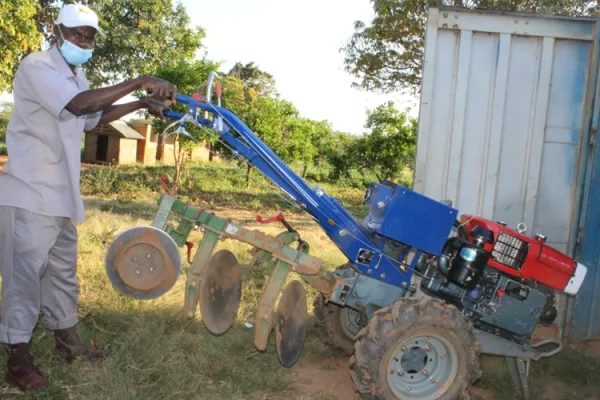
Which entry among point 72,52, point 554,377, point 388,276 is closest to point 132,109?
point 72,52

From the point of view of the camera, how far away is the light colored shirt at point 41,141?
346cm

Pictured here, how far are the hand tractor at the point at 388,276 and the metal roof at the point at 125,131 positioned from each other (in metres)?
24.6

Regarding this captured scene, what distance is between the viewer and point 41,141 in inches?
142

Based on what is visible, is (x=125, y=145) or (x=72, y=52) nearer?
(x=72, y=52)

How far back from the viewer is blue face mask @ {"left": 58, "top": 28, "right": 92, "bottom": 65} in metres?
3.71

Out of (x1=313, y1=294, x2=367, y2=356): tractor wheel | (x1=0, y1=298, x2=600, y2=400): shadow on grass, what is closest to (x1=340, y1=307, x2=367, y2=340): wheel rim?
(x1=313, y1=294, x2=367, y2=356): tractor wheel

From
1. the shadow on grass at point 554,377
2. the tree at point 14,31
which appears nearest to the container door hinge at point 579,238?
the shadow on grass at point 554,377

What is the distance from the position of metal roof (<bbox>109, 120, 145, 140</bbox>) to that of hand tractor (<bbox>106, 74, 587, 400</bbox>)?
24629mm

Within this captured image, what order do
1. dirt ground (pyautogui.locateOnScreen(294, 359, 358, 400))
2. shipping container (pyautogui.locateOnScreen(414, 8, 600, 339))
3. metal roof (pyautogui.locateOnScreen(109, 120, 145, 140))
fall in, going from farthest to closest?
metal roof (pyautogui.locateOnScreen(109, 120, 145, 140)), shipping container (pyautogui.locateOnScreen(414, 8, 600, 339)), dirt ground (pyautogui.locateOnScreen(294, 359, 358, 400))

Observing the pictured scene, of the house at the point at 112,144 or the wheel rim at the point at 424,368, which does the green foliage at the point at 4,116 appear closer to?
the house at the point at 112,144

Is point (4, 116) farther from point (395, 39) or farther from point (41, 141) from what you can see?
point (41, 141)

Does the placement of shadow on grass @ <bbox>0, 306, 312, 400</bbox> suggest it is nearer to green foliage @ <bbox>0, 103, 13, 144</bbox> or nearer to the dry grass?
the dry grass

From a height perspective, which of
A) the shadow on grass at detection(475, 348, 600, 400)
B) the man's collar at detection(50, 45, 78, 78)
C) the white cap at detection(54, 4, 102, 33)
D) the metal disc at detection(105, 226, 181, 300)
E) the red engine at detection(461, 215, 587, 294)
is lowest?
the shadow on grass at detection(475, 348, 600, 400)

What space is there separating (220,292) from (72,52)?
7.22ft
